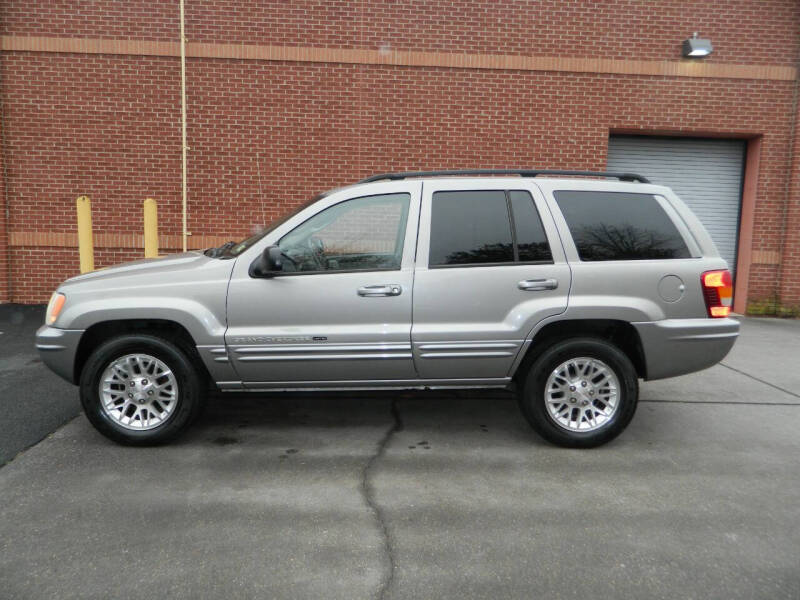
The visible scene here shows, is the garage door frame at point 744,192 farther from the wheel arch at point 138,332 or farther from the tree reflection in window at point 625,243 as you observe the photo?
the wheel arch at point 138,332

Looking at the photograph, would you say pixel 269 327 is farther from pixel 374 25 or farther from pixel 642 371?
pixel 374 25

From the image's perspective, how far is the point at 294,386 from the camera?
4.30 meters

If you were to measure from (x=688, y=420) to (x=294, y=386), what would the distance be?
3.20 meters

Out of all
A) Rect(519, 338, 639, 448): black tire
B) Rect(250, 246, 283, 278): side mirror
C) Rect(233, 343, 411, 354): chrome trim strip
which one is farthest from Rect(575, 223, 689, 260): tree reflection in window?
Rect(250, 246, 283, 278): side mirror

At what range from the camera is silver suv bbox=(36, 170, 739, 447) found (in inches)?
163

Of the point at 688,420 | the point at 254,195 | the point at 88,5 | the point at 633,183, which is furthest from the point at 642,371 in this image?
the point at 88,5

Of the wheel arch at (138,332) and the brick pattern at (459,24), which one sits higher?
the brick pattern at (459,24)

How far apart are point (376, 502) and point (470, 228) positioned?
1.94 meters

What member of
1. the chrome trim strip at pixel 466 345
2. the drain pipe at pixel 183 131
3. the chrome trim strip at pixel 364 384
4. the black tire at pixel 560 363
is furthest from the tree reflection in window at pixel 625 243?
the drain pipe at pixel 183 131

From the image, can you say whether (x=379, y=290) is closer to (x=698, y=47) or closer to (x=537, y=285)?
(x=537, y=285)

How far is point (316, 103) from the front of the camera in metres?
9.77

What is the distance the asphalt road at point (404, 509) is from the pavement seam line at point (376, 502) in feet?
0.05

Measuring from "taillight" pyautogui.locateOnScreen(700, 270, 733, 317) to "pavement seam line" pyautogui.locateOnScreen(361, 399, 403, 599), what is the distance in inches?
94.4

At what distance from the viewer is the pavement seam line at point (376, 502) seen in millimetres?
2742
